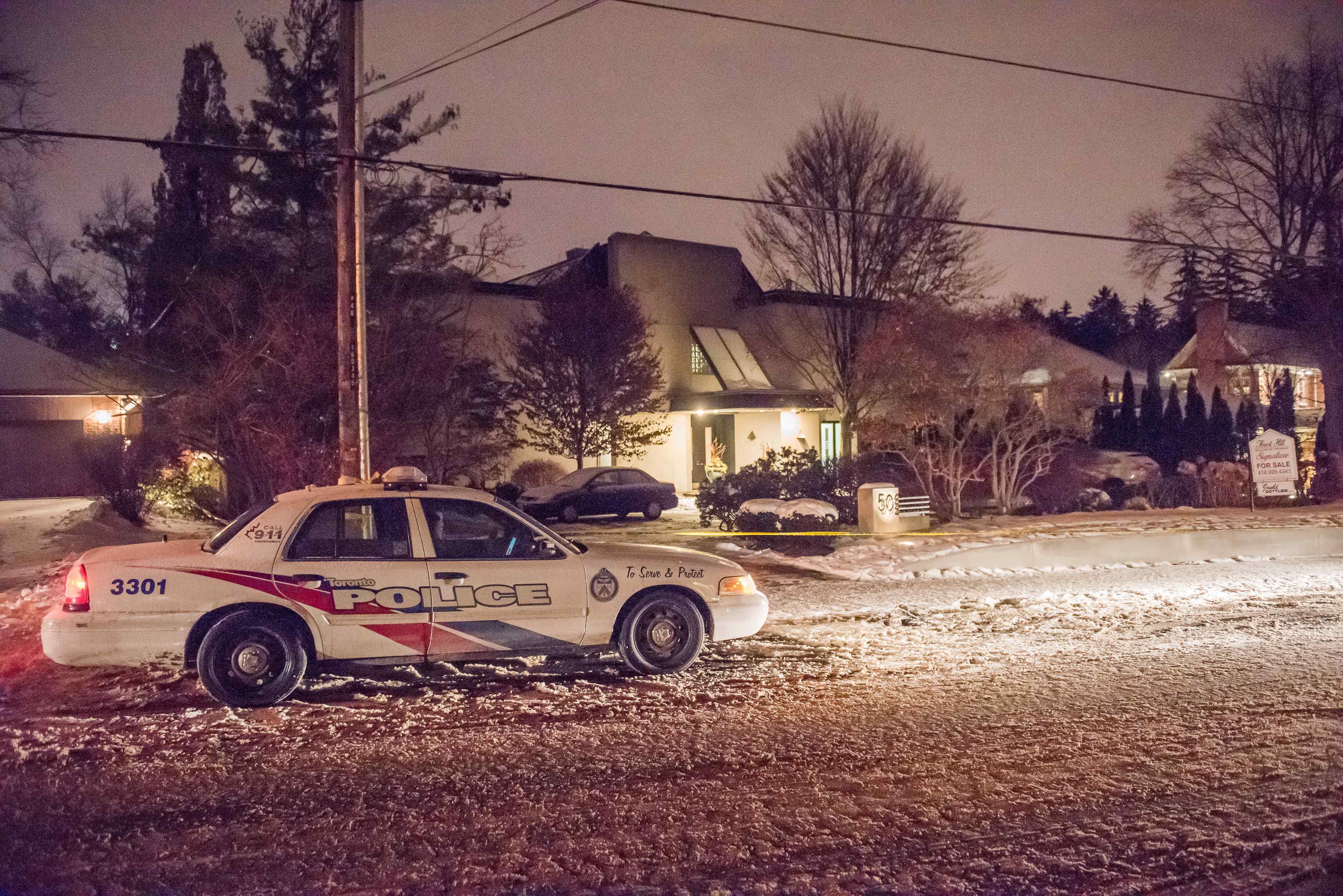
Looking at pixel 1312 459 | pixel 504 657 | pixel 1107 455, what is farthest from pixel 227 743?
pixel 1312 459

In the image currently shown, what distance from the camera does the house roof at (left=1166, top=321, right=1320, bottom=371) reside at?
3450 centimetres

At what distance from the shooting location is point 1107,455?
24.7 metres

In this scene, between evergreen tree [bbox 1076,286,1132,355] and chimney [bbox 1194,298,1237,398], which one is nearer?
chimney [bbox 1194,298,1237,398]

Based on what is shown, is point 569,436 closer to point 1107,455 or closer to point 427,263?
point 427,263

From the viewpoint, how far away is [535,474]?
27.4 meters

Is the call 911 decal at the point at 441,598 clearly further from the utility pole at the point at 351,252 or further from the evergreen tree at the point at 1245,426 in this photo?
the evergreen tree at the point at 1245,426

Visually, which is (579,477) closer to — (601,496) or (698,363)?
(601,496)

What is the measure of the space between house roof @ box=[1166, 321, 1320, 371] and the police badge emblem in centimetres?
3233

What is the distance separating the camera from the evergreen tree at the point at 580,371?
87.1 ft

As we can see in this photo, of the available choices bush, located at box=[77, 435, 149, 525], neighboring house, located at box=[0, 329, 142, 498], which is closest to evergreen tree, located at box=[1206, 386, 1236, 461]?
bush, located at box=[77, 435, 149, 525]

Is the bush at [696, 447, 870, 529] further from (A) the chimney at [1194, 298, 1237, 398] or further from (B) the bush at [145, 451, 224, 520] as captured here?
(A) the chimney at [1194, 298, 1237, 398]

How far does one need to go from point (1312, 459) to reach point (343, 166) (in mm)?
Result: 28822

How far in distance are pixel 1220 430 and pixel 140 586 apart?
31.0m

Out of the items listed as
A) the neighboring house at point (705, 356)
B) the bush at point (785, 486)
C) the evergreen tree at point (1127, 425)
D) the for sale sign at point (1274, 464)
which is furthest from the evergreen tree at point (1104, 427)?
the bush at point (785, 486)
